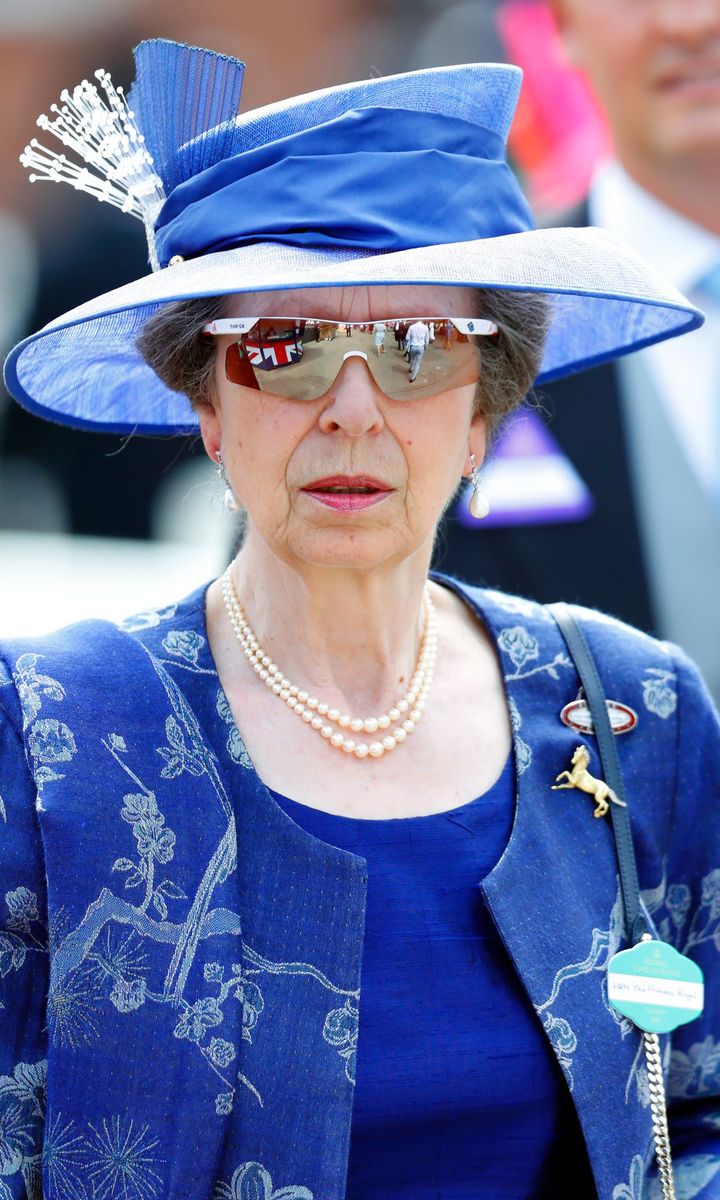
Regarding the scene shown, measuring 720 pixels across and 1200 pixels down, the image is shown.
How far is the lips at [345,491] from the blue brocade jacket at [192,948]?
322 millimetres

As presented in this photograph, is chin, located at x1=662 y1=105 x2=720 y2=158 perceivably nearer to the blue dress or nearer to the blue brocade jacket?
the blue brocade jacket

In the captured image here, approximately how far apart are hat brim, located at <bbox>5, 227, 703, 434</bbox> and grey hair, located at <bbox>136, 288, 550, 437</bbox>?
0.05 metres

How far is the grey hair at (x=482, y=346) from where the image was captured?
85.8 inches

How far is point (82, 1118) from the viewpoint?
1787 mm

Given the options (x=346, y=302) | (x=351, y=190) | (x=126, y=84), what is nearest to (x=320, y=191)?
(x=351, y=190)

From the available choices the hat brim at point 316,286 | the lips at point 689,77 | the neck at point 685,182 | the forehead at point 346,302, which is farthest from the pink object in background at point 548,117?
the forehead at point 346,302

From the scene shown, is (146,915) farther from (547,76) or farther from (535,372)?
(547,76)

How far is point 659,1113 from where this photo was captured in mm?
2104

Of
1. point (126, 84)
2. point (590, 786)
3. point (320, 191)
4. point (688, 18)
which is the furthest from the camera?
point (126, 84)

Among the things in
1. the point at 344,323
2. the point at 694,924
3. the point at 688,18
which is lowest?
the point at 694,924

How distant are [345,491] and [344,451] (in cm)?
6

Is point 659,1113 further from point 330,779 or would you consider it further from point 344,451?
point 344,451

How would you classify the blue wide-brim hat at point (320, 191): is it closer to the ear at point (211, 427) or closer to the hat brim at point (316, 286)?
the hat brim at point (316, 286)

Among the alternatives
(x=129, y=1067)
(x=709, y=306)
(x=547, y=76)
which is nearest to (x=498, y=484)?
(x=709, y=306)
